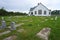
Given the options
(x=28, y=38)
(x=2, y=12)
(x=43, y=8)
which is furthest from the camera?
(x=43, y=8)

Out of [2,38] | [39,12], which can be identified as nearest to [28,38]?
[2,38]

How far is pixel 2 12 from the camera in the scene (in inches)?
1666

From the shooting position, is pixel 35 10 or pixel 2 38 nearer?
pixel 2 38

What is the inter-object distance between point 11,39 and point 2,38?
741 millimetres

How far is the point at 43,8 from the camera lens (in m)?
50.9

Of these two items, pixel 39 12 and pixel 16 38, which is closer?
pixel 16 38

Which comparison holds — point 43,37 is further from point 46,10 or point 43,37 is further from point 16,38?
point 46,10

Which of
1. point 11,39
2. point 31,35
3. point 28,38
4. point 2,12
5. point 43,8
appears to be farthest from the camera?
point 43,8

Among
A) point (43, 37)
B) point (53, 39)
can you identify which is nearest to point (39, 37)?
point (43, 37)

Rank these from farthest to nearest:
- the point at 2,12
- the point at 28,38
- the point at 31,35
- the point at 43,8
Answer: the point at 43,8, the point at 2,12, the point at 31,35, the point at 28,38

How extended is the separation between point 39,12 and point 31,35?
131ft

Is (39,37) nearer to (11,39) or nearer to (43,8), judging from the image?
(11,39)

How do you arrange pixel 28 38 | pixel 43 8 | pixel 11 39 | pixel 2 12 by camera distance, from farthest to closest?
1. pixel 43 8
2. pixel 2 12
3. pixel 28 38
4. pixel 11 39

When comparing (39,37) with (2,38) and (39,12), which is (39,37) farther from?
(39,12)
